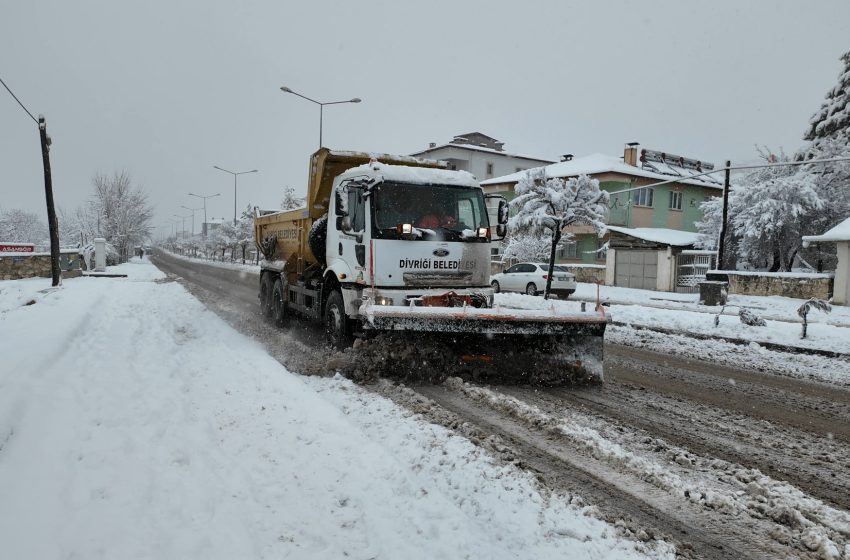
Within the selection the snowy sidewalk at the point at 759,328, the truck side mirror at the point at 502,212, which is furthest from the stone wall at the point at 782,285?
the truck side mirror at the point at 502,212

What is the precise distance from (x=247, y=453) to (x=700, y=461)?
3505mm

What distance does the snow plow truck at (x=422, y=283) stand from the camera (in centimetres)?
696

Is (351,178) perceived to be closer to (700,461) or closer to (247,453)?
(247,453)

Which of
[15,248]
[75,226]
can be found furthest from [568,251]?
[75,226]

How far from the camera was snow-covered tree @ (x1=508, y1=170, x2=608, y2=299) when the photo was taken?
2075 cm

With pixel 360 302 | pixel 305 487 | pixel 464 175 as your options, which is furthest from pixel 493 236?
pixel 305 487

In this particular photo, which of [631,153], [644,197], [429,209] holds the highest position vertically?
[631,153]

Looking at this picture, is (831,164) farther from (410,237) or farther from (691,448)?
(691,448)

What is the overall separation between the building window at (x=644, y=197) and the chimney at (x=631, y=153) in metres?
4.74

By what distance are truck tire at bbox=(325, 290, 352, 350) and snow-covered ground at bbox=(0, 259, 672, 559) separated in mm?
1493

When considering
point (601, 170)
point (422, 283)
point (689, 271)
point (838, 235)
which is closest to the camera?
point (422, 283)

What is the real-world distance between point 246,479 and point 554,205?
18519 mm

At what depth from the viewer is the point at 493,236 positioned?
8.76 m

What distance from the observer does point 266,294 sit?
1322 cm
